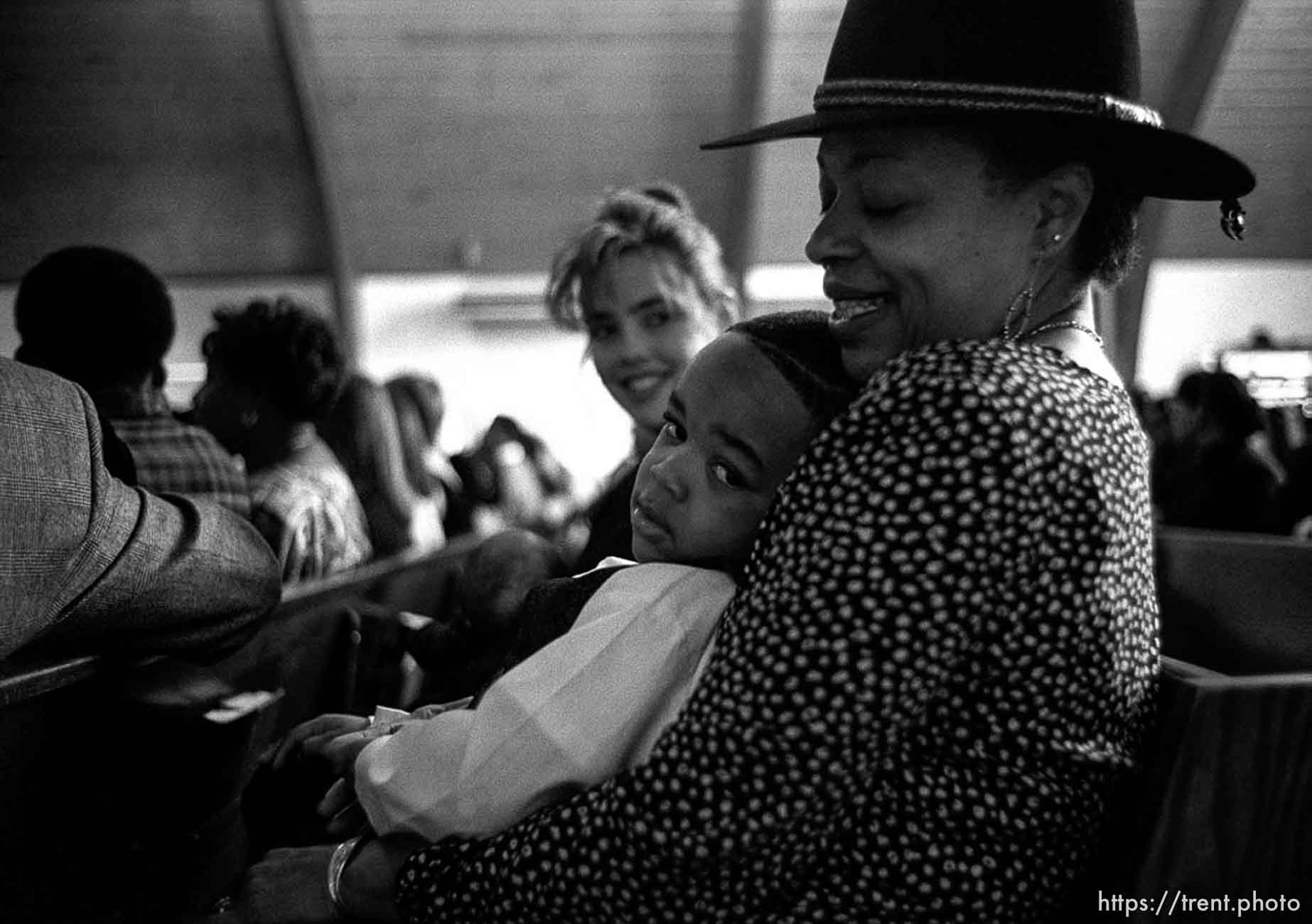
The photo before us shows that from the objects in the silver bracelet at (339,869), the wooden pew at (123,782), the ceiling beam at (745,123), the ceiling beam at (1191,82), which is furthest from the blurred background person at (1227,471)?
the ceiling beam at (745,123)

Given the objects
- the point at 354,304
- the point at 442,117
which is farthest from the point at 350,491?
the point at 354,304

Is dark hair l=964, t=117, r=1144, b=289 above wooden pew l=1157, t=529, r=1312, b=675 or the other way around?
above

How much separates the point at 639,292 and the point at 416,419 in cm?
307

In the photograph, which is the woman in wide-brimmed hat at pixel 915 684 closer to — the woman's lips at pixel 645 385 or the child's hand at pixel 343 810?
A: the child's hand at pixel 343 810

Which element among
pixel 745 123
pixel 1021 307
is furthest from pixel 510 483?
pixel 1021 307

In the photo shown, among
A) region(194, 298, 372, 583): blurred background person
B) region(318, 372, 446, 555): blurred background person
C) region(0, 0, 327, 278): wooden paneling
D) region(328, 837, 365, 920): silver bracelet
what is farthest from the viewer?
region(0, 0, 327, 278): wooden paneling

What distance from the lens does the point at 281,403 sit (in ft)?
12.4

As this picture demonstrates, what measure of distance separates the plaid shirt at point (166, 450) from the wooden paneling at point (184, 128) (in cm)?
252

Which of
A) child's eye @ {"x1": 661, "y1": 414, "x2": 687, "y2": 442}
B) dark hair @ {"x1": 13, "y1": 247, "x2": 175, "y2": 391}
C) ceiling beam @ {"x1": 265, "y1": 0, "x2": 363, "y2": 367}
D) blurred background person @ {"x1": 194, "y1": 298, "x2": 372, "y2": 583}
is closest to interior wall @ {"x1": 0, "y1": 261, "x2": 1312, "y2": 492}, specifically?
ceiling beam @ {"x1": 265, "y1": 0, "x2": 363, "y2": 367}

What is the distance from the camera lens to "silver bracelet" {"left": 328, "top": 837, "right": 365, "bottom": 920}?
4.66ft

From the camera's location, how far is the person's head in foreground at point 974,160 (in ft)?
4.51

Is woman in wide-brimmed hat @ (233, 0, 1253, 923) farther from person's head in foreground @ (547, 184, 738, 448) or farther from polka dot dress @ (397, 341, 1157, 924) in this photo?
person's head in foreground @ (547, 184, 738, 448)

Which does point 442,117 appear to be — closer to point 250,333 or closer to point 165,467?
point 250,333

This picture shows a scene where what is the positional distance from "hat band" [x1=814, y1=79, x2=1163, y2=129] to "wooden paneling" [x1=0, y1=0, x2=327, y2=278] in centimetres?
432
